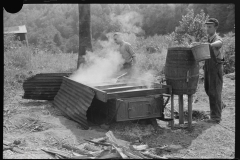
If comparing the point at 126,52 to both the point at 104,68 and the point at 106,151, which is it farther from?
the point at 106,151

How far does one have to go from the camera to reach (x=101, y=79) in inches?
330

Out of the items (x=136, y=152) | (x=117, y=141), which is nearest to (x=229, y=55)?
(x=117, y=141)

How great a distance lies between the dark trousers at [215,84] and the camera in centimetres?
633

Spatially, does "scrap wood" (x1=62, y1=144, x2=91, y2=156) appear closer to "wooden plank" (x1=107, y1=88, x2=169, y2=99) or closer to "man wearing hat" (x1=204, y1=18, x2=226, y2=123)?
"wooden plank" (x1=107, y1=88, x2=169, y2=99)

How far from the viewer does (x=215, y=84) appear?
20.9ft

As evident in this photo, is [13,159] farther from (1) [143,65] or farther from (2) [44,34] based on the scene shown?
(2) [44,34]

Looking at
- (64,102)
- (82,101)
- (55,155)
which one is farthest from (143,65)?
(55,155)

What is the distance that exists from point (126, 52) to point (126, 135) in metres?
3.07

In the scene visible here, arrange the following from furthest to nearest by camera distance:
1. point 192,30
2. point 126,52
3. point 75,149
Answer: point 192,30
point 126,52
point 75,149

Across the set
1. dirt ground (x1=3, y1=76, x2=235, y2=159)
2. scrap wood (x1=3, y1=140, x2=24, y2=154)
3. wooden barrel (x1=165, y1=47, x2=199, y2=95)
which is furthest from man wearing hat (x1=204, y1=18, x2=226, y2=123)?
scrap wood (x1=3, y1=140, x2=24, y2=154)

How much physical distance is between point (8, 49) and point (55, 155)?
10.3 metres

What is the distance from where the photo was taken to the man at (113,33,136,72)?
7.98 m

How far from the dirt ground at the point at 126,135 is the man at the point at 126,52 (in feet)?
7.12

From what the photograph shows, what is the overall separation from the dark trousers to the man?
2.32 meters
